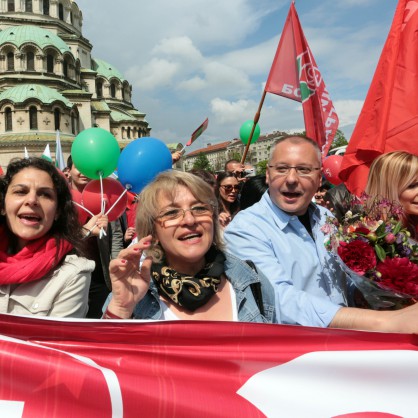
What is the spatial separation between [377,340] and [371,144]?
2.34 meters

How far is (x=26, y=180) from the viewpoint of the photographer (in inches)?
96.7

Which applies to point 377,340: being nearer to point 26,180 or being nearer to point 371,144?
point 26,180

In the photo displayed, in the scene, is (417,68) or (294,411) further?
(417,68)

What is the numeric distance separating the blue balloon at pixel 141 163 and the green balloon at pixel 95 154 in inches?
6.1

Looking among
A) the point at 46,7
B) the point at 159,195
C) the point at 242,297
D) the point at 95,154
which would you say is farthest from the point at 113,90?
the point at 242,297

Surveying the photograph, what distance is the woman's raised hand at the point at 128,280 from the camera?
1.83 meters

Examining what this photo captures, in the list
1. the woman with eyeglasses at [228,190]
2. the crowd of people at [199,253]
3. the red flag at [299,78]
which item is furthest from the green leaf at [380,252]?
the woman with eyeglasses at [228,190]

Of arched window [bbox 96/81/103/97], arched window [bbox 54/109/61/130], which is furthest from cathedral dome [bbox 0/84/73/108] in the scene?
arched window [bbox 96/81/103/97]

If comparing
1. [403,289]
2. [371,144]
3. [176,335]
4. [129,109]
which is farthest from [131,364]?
[129,109]

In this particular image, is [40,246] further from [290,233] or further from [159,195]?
[290,233]

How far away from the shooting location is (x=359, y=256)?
189 cm

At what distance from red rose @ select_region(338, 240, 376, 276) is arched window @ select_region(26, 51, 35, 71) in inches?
1976

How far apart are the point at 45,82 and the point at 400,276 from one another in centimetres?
4922

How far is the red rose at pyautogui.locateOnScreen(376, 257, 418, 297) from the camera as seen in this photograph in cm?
181
